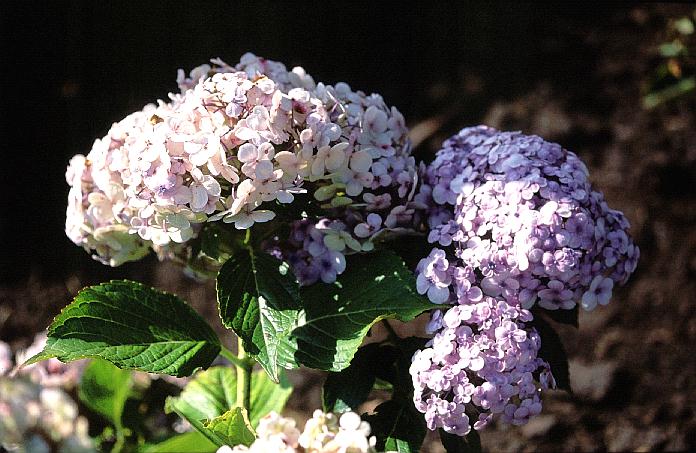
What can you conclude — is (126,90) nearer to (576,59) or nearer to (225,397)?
(576,59)

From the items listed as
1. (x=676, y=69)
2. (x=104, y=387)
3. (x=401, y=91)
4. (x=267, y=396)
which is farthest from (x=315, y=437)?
(x=401, y=91)

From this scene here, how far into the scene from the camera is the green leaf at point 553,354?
1.26 metres

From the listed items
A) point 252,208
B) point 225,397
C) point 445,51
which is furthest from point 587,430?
point 445,51

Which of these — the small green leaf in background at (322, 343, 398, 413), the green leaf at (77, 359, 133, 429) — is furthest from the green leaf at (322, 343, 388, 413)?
the green leaf at (77, 359, 133, 429)

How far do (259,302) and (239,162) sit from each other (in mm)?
218

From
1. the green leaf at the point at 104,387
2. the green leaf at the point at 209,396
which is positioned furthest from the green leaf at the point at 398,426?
the green leaf at the point at 104,387

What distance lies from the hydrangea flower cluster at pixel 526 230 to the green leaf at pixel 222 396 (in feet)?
1.53

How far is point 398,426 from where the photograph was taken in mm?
1176

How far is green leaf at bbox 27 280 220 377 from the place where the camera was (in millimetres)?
1113

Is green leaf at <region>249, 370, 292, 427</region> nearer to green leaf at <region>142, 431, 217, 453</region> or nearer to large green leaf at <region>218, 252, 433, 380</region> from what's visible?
green leaf at <region>142, 431, 217, 453</region>

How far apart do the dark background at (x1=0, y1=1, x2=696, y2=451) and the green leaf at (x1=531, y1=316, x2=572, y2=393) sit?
120 cm

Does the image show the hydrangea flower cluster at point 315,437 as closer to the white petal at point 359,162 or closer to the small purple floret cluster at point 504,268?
the small purple floret cluster at point 504,268

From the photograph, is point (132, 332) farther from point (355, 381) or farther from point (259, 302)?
point (355, 381)

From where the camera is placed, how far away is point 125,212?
1.17 m
